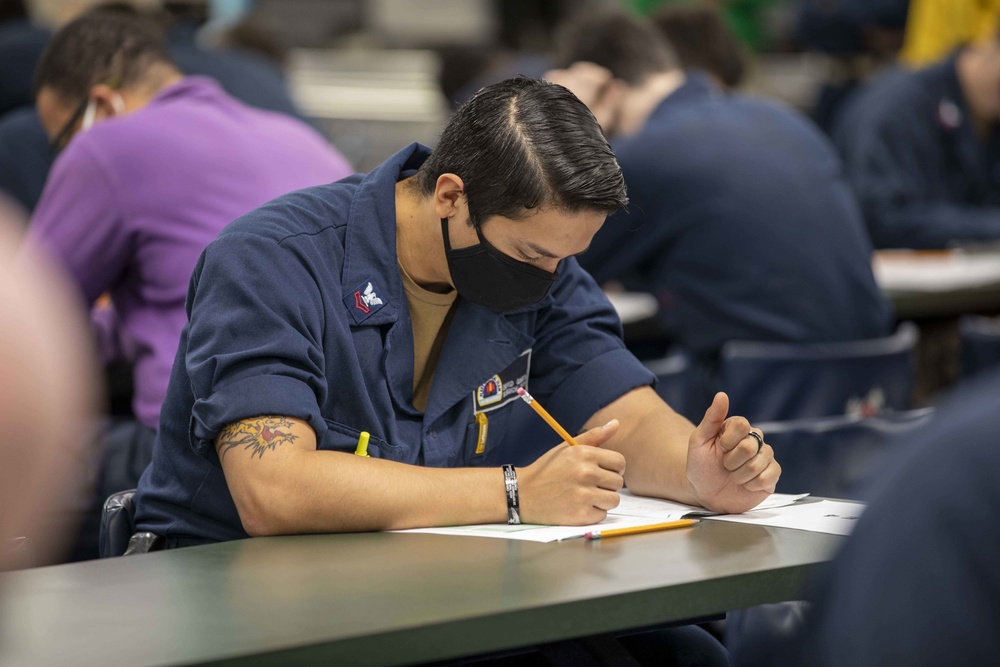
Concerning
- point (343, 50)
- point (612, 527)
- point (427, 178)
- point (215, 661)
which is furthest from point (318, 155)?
point (343, 50)

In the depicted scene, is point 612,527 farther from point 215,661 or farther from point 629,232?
point 629,232

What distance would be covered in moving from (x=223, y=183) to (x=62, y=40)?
0.69 metres

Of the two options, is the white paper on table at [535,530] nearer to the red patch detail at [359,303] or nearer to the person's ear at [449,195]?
the red patch detail at [359,303]

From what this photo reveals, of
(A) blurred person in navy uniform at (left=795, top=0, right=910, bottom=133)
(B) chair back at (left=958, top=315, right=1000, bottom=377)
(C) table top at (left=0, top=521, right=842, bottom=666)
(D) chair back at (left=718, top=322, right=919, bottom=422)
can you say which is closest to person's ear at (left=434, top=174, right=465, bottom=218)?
(C) table top at (left=0, top=521, right=842, bottom=666)

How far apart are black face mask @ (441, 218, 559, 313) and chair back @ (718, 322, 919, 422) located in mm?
1118

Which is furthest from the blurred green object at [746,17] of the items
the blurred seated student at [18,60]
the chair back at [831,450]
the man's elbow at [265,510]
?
the man's elbow at [265,510]

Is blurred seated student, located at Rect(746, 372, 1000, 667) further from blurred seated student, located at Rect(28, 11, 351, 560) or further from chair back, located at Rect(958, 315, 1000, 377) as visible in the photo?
chair back, located at Rect(958, 315, 1000, 377)

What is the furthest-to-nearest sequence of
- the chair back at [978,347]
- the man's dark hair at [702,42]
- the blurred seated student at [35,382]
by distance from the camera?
the man's dark hair at [702,42]
the chair back at [978,347]
the blurred seated student at [35,382]

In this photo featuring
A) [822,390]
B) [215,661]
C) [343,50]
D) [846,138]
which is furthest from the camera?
[343,50]

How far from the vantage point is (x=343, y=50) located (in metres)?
7.54

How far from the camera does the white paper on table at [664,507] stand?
187 cm

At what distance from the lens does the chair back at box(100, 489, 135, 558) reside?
194 centimetres

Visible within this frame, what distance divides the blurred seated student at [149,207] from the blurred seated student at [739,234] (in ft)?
2.92

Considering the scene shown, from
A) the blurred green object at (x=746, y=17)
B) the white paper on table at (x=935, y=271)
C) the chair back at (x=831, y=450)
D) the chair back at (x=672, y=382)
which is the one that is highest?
the chair back at (x=831, y=450)
